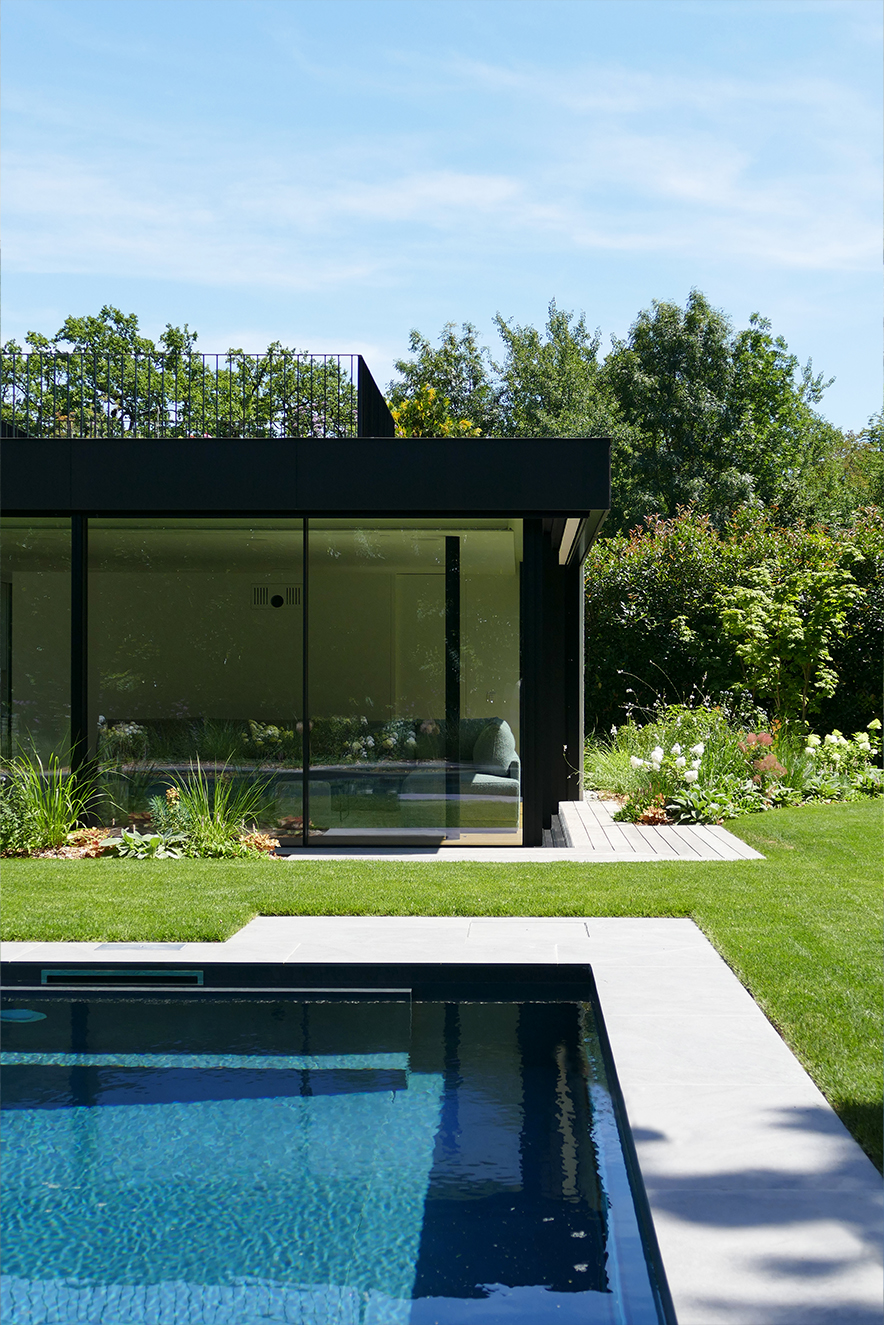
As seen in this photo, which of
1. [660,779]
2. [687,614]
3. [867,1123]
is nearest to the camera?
[867,1123]

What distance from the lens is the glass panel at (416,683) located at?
8883mm

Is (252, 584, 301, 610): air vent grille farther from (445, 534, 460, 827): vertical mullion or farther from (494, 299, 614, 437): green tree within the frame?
(494, 299, 614, 437): green tree

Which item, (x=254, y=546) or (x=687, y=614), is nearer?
(x=254, y=546)

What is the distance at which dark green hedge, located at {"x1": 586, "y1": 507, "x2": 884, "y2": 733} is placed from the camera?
14.9 meters

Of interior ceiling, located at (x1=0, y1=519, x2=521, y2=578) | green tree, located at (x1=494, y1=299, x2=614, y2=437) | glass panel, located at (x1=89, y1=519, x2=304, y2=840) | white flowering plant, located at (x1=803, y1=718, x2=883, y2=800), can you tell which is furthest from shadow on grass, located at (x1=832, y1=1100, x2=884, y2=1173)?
green tree, located at (x1=494, y1=299, x2=614, y2=437)

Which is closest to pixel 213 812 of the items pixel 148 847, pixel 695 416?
pixel 148 847

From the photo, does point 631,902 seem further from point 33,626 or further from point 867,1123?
point 33,626

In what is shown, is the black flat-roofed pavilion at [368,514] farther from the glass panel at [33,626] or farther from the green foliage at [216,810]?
the green foliage at [216,810]

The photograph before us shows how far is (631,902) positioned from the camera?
6.33 metres

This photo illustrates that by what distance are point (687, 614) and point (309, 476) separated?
820 cm

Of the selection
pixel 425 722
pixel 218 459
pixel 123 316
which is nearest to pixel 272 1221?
pixel 425 722

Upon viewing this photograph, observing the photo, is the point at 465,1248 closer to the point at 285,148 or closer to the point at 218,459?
the point at 218,459

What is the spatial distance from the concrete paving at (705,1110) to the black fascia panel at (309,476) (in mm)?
3951

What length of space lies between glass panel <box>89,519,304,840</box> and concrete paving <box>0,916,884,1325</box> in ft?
10.8
